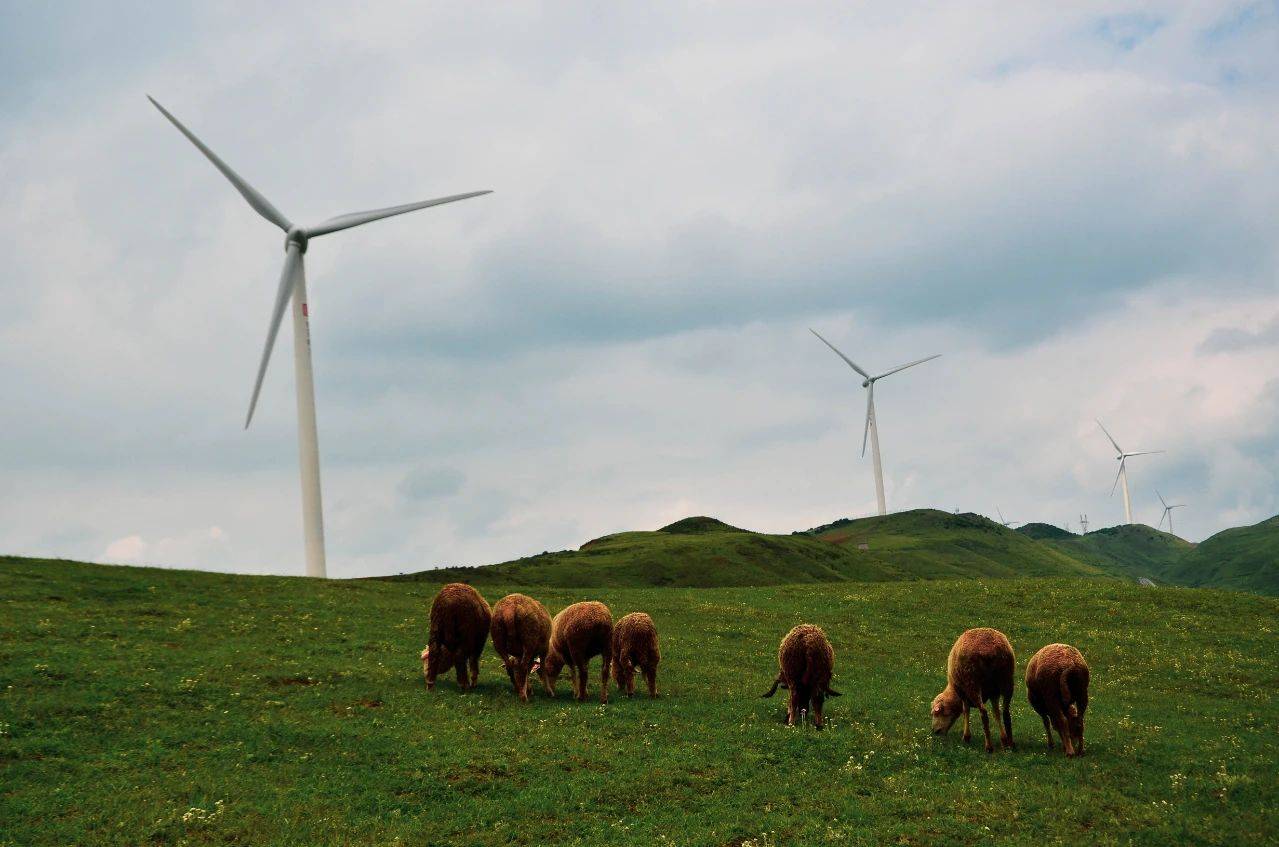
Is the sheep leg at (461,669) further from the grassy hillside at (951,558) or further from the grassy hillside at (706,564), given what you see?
the grassy hillside at (951,558)

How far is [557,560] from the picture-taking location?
104125 mm

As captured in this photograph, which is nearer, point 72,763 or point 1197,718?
point 72,763

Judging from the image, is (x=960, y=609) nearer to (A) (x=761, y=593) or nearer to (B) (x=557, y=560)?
(A) (x=761, y=593)

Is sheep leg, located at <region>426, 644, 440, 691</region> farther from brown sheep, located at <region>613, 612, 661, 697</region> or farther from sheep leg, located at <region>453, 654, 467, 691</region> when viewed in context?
brown sheep, located at <region>613, 612, 661, 697</region>

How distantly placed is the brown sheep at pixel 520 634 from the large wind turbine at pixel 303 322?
3185cm

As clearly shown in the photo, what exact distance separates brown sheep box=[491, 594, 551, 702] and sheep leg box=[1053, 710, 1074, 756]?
1245 centimetres

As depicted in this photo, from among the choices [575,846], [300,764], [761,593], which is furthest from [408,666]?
[761,593]

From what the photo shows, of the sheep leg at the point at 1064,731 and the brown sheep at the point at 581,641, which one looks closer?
the sheep leg at the point at 1064,731

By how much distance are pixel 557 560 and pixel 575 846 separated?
9066cm

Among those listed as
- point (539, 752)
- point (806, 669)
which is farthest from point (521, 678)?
point (806, 669)

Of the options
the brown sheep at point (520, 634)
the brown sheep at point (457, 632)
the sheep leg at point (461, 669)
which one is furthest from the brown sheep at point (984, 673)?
the sheep leg at point (461, 669)

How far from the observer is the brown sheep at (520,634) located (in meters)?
23.7

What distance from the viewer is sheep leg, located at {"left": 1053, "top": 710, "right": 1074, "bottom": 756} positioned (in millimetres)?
19000

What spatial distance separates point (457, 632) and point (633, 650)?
4873mm
